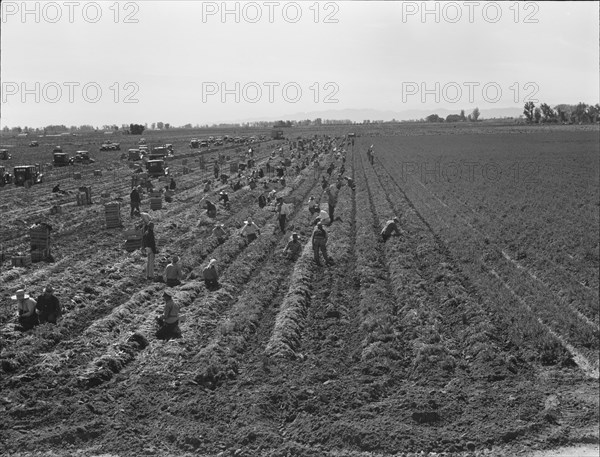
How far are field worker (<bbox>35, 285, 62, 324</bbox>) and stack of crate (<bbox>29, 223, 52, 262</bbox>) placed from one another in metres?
6.19

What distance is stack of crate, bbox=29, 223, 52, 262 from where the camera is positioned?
1893cm

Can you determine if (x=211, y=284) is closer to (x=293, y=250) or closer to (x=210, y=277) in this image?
(x=210, y=277)

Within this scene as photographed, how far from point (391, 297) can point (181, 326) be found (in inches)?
191

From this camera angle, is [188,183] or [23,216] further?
[188,183]

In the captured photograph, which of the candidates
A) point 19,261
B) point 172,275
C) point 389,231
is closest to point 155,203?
point 19,261

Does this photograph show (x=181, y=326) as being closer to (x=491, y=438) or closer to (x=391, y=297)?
(x=391, y=297)

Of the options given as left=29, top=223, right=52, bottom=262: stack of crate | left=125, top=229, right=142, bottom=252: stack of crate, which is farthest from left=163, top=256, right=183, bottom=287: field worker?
left=29, top=223, right=52, bottom=262: stack of crate

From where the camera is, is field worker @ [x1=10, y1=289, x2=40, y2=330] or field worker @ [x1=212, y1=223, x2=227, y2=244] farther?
field worker @ [x1=212, y1=223, x2=227, y2=244]

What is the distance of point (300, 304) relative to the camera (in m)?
14.1

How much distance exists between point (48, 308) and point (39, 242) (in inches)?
264

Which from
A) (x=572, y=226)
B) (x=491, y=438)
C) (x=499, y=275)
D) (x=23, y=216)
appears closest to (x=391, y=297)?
(x=499, y=275)

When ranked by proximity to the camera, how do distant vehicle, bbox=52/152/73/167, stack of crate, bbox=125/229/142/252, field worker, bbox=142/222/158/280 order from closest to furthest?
field worker, bbox=142/222/158/280, stack of crate, bbox=125/229/142/252, distant vehicle, bbox=52/152/73/167

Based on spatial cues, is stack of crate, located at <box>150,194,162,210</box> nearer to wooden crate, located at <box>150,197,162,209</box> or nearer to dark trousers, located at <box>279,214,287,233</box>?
wooden crate, located at <box>150,197,162,209</box>

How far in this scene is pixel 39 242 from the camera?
754 inches
